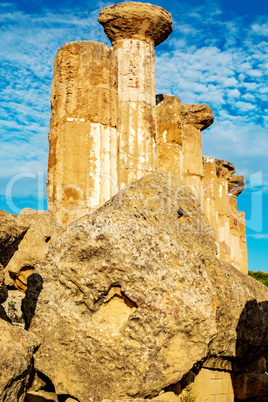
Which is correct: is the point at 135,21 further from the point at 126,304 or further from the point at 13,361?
the point at 13,361

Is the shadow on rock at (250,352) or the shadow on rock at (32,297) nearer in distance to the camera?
the shadow on rock at (32,297)

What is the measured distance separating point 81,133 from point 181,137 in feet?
10.4

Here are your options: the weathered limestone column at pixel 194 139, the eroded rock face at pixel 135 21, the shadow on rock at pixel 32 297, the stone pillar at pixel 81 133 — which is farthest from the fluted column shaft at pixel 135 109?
the shadow on rock at pixel 32 297

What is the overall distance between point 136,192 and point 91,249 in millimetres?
1183

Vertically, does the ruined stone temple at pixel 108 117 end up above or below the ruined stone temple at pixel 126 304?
above

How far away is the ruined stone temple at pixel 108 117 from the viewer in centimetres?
843

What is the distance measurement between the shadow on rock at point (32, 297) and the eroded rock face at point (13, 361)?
63 centimetres

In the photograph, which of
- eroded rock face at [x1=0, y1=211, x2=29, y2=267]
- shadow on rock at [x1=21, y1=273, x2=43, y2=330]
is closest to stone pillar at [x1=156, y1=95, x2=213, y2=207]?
shadow on rock at [x1=21, y1=273, x2=43, y2=330]

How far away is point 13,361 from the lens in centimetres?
317

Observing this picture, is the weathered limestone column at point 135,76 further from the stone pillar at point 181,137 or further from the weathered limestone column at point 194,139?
the weathered limestone column at point 194,139

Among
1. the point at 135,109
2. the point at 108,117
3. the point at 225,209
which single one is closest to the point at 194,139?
the point at 135,109

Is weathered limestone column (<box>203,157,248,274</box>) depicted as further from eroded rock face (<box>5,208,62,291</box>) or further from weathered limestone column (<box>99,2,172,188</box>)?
eroded rock face (<box>5,208,62,291</box>)

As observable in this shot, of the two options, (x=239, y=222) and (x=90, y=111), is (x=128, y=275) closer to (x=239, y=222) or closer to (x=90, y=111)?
(x=90, y=111)

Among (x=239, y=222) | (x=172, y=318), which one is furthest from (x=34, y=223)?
(x=239, y=222)
